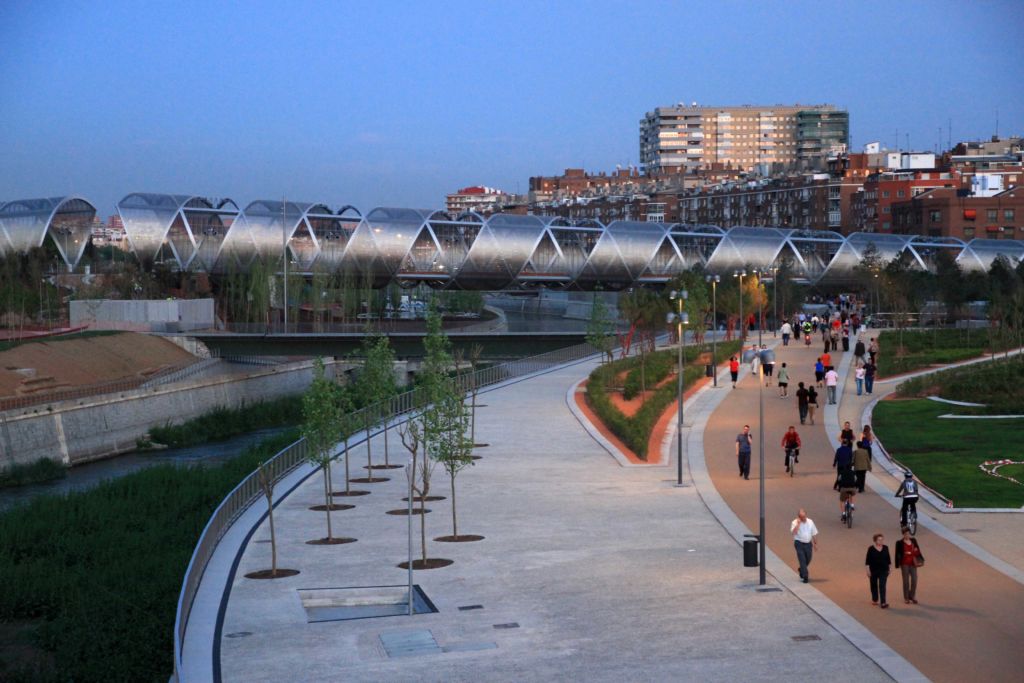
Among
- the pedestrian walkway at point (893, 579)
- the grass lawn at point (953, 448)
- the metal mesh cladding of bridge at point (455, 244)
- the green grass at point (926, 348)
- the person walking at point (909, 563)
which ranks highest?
the metal mesh cladding of bridge at point (455, 244)

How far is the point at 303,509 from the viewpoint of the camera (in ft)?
84.8

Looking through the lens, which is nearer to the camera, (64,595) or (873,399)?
(64,595)

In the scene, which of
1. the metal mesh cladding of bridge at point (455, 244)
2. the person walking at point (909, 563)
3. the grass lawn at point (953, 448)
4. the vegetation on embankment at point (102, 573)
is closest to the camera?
the person walking at point (909, 563)

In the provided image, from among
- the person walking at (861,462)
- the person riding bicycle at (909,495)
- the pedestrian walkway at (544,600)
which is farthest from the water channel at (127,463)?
the person riding bicycle at (909,495)

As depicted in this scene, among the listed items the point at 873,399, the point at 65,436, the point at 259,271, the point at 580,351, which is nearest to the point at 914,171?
the point at 259,271

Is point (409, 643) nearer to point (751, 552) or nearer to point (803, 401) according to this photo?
point (751, 552)

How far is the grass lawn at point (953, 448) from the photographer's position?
25.2m

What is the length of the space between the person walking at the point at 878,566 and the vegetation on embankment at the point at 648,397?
14.7 m

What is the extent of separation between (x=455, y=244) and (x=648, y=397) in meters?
70.6

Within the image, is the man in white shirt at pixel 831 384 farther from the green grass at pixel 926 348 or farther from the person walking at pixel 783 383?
the green grass at pixel 926 348

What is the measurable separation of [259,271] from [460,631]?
7942 centimetres

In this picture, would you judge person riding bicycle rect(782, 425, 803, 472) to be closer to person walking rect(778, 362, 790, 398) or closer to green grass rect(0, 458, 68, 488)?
person walking rect(778, 362, 790, 398)

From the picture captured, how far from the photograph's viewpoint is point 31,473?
39.0 m

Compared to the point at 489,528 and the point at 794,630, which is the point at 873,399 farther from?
the point at 794,630
